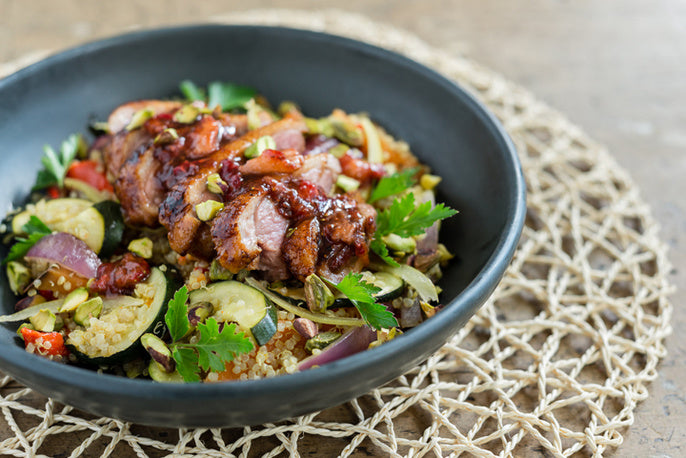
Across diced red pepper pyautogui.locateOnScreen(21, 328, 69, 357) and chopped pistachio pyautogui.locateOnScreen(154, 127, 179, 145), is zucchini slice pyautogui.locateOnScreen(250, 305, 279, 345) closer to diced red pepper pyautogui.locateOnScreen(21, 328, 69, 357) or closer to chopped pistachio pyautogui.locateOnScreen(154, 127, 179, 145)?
diced red pepper pyautogui.locateOnScreen(21, 328, 69, 357)

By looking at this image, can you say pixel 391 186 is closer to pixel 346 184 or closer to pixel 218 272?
pixel 346 184

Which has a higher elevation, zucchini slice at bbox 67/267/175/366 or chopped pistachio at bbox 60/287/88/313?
chopped pistachio at bbox 60/287/88/313

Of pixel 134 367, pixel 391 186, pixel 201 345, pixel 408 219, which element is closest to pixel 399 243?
pixel 408 219

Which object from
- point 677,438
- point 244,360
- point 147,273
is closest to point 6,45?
point 147,273

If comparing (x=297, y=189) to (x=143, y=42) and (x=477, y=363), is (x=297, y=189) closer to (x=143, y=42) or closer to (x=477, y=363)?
(x=477, y=363)

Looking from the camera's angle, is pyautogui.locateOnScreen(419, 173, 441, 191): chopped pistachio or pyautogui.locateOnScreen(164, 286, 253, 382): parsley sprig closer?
pyautogui.locateOnScreen(164, 286, 253, 382): parsley sprig

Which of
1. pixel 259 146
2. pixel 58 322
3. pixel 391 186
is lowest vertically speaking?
pixel 58 322

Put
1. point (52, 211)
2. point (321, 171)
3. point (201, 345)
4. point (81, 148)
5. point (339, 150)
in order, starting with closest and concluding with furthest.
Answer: point (201, 345) → point (321, 171) → point (52, 211) → point (339, 150) → point (81, 148)

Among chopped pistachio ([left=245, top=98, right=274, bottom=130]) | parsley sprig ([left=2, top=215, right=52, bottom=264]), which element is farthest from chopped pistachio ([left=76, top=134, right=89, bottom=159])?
chopped pistachio ([left=245, top=98, right=274, bottom=130])
